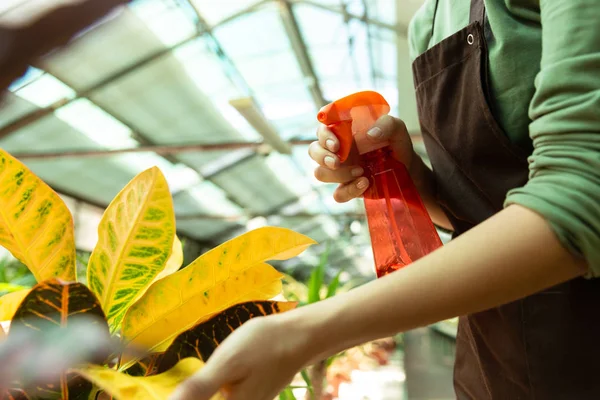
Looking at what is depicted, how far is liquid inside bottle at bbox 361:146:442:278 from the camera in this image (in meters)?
0.65

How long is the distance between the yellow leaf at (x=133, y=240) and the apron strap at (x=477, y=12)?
48 cm

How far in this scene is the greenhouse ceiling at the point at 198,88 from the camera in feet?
12.3

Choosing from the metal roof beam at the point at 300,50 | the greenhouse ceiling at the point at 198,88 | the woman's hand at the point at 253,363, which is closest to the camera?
the woman's hand at the point at 253,363

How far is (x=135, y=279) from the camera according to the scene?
0.47m

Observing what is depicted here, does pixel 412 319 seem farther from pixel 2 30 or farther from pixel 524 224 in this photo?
pixel 2 30

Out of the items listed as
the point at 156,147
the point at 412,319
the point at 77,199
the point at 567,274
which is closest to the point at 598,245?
the point at 567,274

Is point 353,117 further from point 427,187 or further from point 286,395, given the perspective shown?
point 286,395

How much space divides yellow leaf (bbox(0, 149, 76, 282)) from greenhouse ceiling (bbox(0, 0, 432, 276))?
191 centimetres

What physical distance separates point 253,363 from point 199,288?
0.47 ft

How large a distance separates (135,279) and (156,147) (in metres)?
4.48

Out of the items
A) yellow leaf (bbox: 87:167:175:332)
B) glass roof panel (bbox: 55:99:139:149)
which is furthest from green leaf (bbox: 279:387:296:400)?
glass roof panel (bbox: 55:99:139:149)

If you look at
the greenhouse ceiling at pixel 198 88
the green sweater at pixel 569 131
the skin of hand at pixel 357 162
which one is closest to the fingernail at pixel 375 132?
the skin of hand at pixel 357 162

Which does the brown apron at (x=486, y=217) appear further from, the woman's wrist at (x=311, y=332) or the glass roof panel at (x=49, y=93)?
the glass roof panel at (x=49, y=93)

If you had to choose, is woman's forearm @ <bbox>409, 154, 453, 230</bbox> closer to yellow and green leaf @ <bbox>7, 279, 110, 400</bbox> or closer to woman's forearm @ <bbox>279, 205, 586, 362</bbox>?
woman's forearm @ <bbox>279, 205, 586, 362</bbox>
